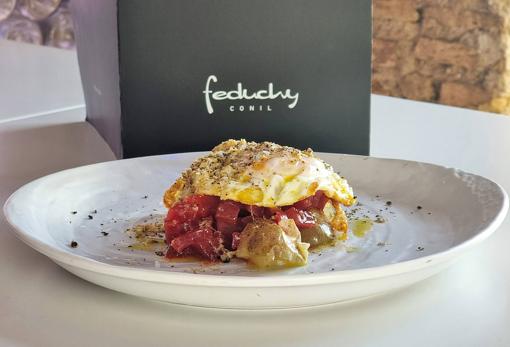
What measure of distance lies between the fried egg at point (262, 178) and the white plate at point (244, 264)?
77mm

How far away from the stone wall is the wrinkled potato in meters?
2.88

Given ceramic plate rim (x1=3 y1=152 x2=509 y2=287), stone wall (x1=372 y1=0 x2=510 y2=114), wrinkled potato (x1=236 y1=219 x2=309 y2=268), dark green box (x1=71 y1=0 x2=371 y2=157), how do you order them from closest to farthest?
ceramic plate rim (x1=3 y1=152 x2=509 y2=287) → wrinkled potato (x1=236 y1=219 x2=309 y2=268) → dark green box (x1=71 y1=0 x2=371 y2=157) → stone wall (x1=372 y1=0 x2=510 y2=114)

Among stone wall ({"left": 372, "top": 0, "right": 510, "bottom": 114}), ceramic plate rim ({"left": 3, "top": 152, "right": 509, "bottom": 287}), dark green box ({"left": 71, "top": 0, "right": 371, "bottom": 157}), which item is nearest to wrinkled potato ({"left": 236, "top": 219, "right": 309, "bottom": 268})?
ceramic plate rim ({"left": 3, "top": 152, "right": 509, "bottom": 287})

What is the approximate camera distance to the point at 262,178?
998 millimetres

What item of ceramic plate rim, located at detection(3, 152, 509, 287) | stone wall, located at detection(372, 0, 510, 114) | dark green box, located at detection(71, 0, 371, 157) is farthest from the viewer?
stone wall, located at detection(372, 0, 510, 114)

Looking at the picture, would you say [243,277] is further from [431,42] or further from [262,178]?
[431,42]

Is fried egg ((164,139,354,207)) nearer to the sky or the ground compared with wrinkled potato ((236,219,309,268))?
nearer to the sky

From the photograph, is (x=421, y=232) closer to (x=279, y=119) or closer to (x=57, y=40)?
(x=279, y=119)

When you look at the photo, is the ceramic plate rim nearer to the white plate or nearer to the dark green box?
the white plate

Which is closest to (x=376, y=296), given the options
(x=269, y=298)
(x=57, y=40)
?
(x=269, y=298)

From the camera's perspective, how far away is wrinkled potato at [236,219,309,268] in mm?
902

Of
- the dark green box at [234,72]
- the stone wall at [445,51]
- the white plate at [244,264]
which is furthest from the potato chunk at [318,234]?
the stone wall at [445,51]

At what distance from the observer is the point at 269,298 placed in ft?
2.46

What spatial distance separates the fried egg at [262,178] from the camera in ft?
3.26
